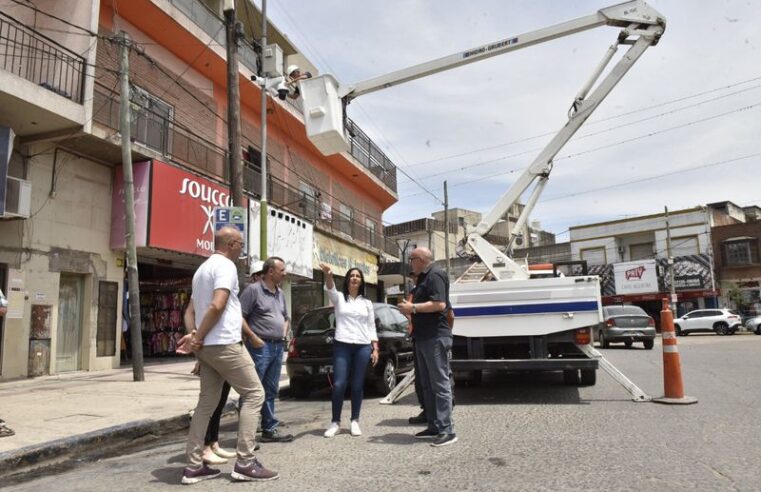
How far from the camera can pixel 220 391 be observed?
424cm

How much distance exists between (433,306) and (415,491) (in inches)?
72.8

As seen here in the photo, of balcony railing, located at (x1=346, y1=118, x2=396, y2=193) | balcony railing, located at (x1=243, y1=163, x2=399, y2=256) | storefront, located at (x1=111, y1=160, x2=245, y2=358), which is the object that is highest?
balcony railing, located at (x1=346, y1=118, x2=396, y2=193)

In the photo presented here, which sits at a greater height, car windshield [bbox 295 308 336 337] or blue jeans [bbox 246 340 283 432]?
car windshield [bbox 295 308 336 337]

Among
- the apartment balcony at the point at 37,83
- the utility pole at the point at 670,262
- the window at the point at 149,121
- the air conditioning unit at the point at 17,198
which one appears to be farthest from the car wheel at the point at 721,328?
the air conditioning unit at the point at 17,198

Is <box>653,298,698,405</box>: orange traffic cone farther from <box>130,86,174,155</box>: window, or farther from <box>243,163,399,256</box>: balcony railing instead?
<box>243,163,399,256</box>: balcony railing

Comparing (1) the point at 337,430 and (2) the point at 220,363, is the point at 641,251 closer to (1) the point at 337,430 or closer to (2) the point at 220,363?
(1) the point at 337,430

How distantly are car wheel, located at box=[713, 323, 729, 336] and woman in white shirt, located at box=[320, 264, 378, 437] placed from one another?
30338mm

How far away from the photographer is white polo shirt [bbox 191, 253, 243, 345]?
399 centimetres

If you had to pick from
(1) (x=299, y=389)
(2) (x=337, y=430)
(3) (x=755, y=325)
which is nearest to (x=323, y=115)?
(1) (x=299, y=389)

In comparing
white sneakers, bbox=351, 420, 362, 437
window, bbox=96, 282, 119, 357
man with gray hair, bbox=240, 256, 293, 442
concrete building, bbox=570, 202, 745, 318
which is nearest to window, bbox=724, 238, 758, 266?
concrete building, bbox=570, 202, 745, 318

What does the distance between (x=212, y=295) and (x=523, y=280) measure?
14.9 ft

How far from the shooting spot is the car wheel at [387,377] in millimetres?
8492

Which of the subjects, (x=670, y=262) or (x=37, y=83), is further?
(x=670, y=262)

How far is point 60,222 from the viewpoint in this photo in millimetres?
11188
